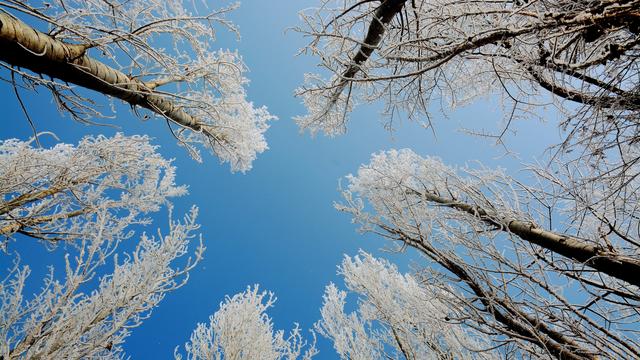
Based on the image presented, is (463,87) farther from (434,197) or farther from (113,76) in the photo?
(113,76)

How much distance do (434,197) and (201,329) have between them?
8568 millimetres

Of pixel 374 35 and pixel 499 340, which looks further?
pixel 374 35

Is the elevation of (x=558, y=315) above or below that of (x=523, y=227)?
below

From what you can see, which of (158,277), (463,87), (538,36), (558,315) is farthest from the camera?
(158,277)

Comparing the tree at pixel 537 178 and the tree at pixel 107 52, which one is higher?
the tree at pixel 107 52

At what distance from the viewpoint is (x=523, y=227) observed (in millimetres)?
2949

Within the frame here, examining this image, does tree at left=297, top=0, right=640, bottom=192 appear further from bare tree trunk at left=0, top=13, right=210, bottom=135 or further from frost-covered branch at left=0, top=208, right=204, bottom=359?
frost-covered branch at left=0, top=208, right=204, bottom=359

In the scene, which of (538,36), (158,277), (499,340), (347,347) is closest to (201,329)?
(158,277)

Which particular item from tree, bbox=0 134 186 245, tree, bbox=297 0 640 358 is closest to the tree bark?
tree, bbox=297 0 640 358

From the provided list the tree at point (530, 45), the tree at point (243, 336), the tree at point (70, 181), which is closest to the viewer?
the tree at point (530, 45)

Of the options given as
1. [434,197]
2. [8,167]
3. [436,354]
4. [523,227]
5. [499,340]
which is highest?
[8,167]

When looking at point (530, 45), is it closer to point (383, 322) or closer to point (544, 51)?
point (544, 51)

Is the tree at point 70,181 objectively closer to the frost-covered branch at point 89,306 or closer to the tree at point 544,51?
the frost-covered branch at point 89,306

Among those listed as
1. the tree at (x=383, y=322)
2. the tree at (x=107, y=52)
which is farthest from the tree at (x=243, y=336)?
the tree at (x=107, y=52)
